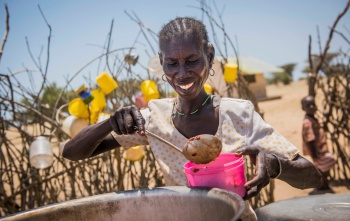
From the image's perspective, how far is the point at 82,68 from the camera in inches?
128

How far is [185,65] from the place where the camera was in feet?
4.98

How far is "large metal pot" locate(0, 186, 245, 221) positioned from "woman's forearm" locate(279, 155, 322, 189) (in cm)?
50

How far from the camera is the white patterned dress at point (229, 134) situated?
1442 mm

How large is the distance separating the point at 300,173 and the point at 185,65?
0.70m

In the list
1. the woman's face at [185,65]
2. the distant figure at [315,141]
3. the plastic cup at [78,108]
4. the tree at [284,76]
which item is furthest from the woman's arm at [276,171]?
the tree at [284,76]

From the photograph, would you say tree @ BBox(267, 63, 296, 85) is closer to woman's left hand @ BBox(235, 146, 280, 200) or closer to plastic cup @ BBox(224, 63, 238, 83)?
plastic cup @ BBox(224, 63, 238, 83)

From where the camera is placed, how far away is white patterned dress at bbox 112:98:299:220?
1442mm

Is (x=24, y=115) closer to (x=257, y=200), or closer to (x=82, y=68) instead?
(x=82, y=68)

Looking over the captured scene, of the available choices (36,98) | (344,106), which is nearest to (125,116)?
(36,98)

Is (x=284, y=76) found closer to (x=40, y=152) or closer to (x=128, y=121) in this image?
(x=40, y=152)

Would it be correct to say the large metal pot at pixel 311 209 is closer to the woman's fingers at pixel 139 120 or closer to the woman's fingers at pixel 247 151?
the woman's fingers at pixel 247 151

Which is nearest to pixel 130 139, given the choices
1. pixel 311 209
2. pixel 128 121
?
pixel 128 121

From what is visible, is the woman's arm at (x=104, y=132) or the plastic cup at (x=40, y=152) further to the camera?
the plastic cup at (x=40, y=152)

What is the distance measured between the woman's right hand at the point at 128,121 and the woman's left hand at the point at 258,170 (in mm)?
403
